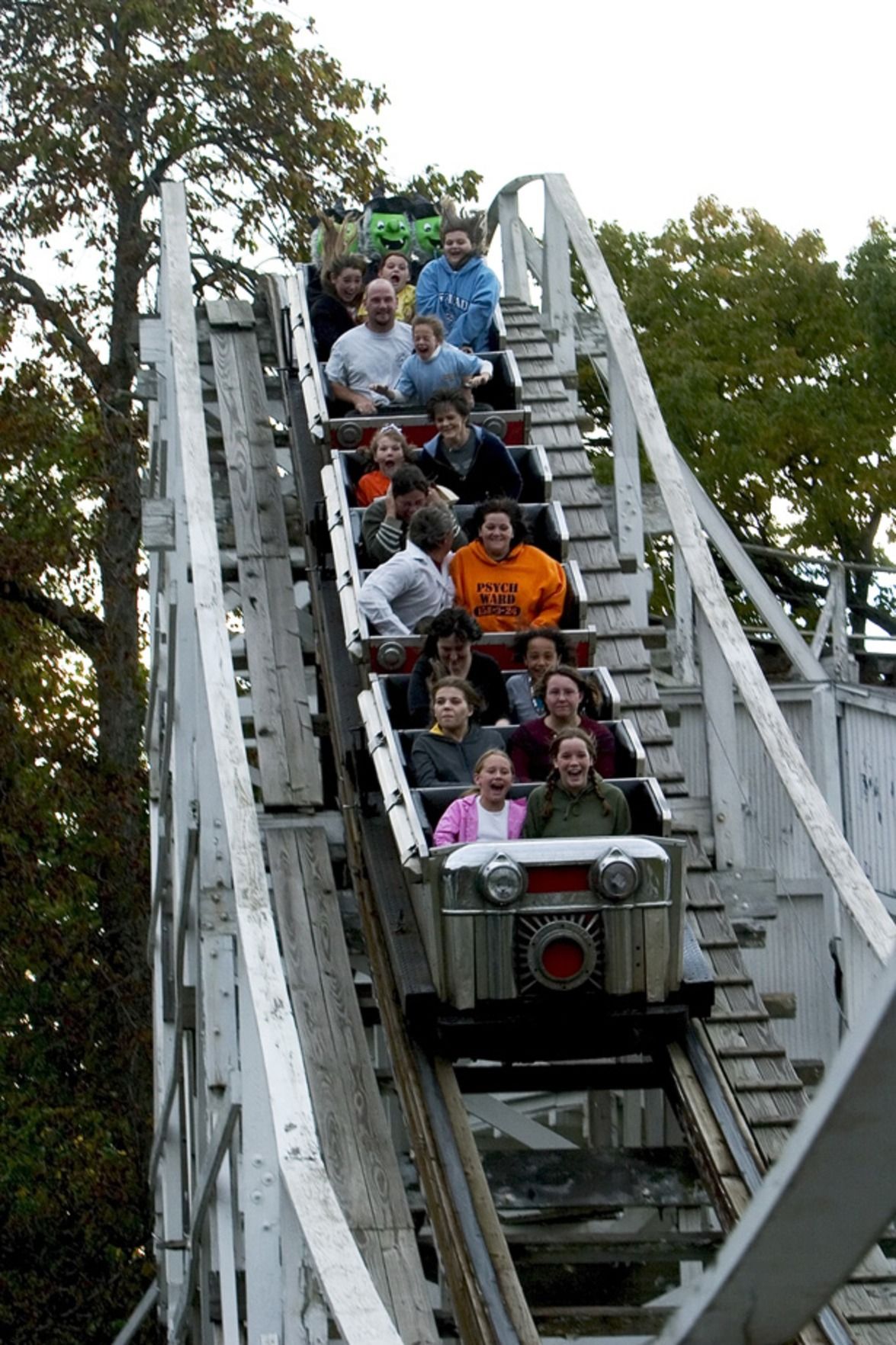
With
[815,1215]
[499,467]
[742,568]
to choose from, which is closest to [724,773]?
[499,467]

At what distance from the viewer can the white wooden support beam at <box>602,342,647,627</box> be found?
9969 millimetres

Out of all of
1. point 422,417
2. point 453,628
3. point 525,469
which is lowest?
point 453,628

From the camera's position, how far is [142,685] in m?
22.2

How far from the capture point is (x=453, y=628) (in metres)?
7.49

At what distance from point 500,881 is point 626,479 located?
4183 mm

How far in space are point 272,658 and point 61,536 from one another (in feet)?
39.7

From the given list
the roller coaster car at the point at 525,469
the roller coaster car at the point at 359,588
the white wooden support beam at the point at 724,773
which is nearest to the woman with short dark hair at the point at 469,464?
the roller coaster car at the point at 525,469

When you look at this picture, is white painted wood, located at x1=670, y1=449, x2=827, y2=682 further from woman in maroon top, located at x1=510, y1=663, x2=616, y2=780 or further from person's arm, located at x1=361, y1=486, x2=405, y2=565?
woman in maroon top, located at x1=510, y1=663, x2=616, y2=780

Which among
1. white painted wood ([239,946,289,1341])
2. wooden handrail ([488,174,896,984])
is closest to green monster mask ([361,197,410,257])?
wooden handrail ([488,174,896,984])

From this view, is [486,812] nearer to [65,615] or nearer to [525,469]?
[525,469]

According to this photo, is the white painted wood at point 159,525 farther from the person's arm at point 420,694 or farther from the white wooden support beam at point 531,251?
the white wooden support beam at point 531,251

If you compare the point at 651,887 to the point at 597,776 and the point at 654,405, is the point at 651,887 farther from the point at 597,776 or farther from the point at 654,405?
the point at 654,405

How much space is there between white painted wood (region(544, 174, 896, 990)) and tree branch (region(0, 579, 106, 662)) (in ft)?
34.8

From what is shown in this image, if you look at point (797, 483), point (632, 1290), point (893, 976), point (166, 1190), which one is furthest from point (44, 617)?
point (893, 976)
